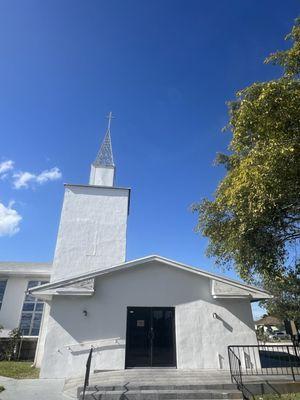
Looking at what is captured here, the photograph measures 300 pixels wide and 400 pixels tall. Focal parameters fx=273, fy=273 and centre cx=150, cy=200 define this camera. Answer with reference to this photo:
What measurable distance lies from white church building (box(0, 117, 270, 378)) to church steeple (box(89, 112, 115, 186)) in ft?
29.4

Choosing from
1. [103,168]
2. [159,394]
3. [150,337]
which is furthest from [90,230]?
[159,394]

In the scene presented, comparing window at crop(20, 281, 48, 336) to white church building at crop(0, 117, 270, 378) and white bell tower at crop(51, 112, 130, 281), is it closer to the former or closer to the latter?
white bell tower at crop(51, 112, 130, 281)

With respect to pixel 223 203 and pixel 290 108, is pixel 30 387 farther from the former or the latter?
pixel 290 108

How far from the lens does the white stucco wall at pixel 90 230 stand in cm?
1647

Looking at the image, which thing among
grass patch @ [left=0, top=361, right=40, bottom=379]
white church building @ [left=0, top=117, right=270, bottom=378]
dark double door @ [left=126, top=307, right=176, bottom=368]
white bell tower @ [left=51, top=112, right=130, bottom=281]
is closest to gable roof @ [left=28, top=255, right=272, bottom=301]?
white church building @ [left=0, top=117, right=270, bottom=378]

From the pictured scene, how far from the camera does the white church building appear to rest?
1091 cm

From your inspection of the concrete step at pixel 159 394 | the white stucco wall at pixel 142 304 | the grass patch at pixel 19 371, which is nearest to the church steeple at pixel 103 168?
the white stucco wall at pixel 142 304

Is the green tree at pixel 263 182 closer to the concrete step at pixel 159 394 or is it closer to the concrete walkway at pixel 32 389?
the concrete step at pixel 159 394

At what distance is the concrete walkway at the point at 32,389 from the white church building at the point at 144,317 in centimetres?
76

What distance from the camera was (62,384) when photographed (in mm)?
9562

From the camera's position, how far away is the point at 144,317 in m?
11.7

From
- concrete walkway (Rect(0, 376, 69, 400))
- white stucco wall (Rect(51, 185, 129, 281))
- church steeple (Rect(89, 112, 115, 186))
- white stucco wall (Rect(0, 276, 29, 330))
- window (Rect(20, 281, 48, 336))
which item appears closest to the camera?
concrete walkway (Rect(0, 376, 69, 400))

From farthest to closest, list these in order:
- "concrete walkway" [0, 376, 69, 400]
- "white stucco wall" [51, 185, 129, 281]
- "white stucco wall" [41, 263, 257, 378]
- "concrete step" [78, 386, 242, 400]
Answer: "white stucco wall" [51, 185, 129, 281]
"white stucco wall" [41, 263, 257, 378]
"concrete walkway" [0, 376, 69, 400]
"concrete step" [78, 386, 242, 400]

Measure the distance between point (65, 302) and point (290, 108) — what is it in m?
10.8
